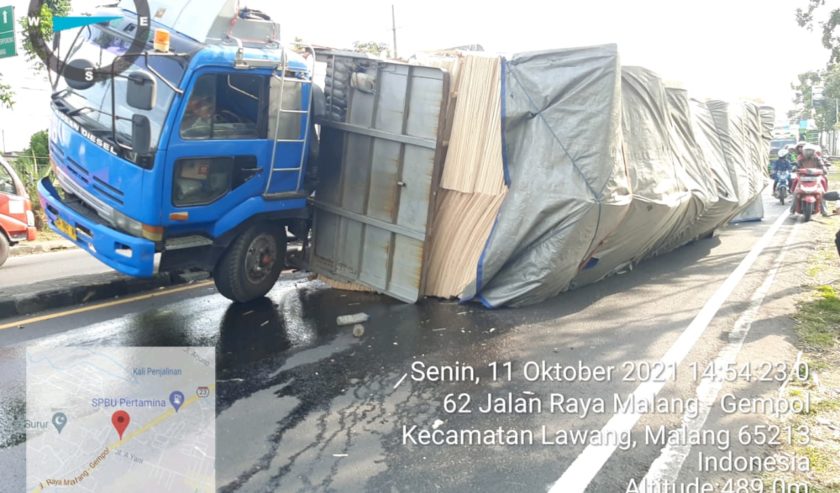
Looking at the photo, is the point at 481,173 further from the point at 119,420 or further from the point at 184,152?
the point at 119,420

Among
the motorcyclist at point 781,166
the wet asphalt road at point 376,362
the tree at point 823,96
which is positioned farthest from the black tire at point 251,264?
the tree at point 823,96

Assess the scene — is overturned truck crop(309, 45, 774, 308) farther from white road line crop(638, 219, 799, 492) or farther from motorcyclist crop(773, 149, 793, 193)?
motorcyclist crop(773, 149, 793, 193)

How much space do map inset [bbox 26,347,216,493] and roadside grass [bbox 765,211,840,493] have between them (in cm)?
318

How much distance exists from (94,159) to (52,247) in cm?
645

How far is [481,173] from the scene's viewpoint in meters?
6.81

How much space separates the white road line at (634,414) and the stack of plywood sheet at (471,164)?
2221 mm

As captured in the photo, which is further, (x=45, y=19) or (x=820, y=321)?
(x=45, y=19)

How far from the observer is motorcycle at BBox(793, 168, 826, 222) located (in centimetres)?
1414

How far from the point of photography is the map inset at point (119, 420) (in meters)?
3.34

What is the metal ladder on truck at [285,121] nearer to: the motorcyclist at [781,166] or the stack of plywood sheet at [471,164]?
the stack of plywood sheet at [471,164]

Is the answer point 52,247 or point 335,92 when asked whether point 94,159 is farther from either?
point 52,247

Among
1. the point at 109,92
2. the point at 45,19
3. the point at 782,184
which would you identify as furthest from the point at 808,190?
the point at 45,19

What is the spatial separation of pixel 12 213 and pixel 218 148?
477 cm

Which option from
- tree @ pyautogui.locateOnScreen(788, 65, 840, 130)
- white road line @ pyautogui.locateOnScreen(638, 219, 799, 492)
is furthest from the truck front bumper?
tree @ pyautogui.locateOnScreen(788, 65, 840, 130)
